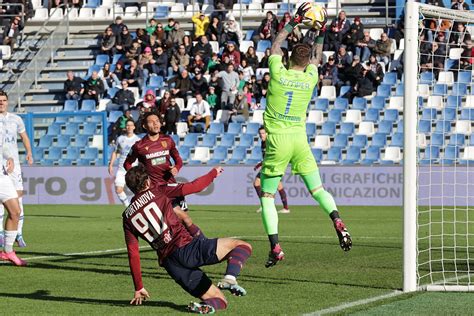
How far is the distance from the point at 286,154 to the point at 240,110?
22.2m

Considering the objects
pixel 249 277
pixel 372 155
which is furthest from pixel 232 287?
pixel 372 155

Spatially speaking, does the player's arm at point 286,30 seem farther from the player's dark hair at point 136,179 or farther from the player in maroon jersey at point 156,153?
the player's dark hair at point 136,179

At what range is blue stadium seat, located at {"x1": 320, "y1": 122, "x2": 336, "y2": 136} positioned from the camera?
33594 mm

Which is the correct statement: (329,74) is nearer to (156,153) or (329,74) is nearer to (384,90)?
(384,90)

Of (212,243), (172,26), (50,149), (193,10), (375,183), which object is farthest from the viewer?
(193,10)

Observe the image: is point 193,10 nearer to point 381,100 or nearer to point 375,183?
point 381,100

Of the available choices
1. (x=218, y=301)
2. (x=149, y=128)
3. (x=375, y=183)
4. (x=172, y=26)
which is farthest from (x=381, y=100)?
(x=218, y=301)

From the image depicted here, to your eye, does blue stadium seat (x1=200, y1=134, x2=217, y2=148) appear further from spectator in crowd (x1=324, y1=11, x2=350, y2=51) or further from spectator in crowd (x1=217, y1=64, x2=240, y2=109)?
spectator in crowd (x1=324, y1=11, x2=350, y2=51)

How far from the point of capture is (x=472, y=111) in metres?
32.3

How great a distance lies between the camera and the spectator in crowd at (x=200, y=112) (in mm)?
34469

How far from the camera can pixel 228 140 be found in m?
34.1

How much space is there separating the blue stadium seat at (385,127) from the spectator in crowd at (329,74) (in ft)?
7.90

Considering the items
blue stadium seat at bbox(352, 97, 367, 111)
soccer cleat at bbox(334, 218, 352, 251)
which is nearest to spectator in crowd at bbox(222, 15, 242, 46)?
blue stadium seat at bbox(352, 97, 367, 111)

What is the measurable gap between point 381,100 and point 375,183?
13.1 ft
